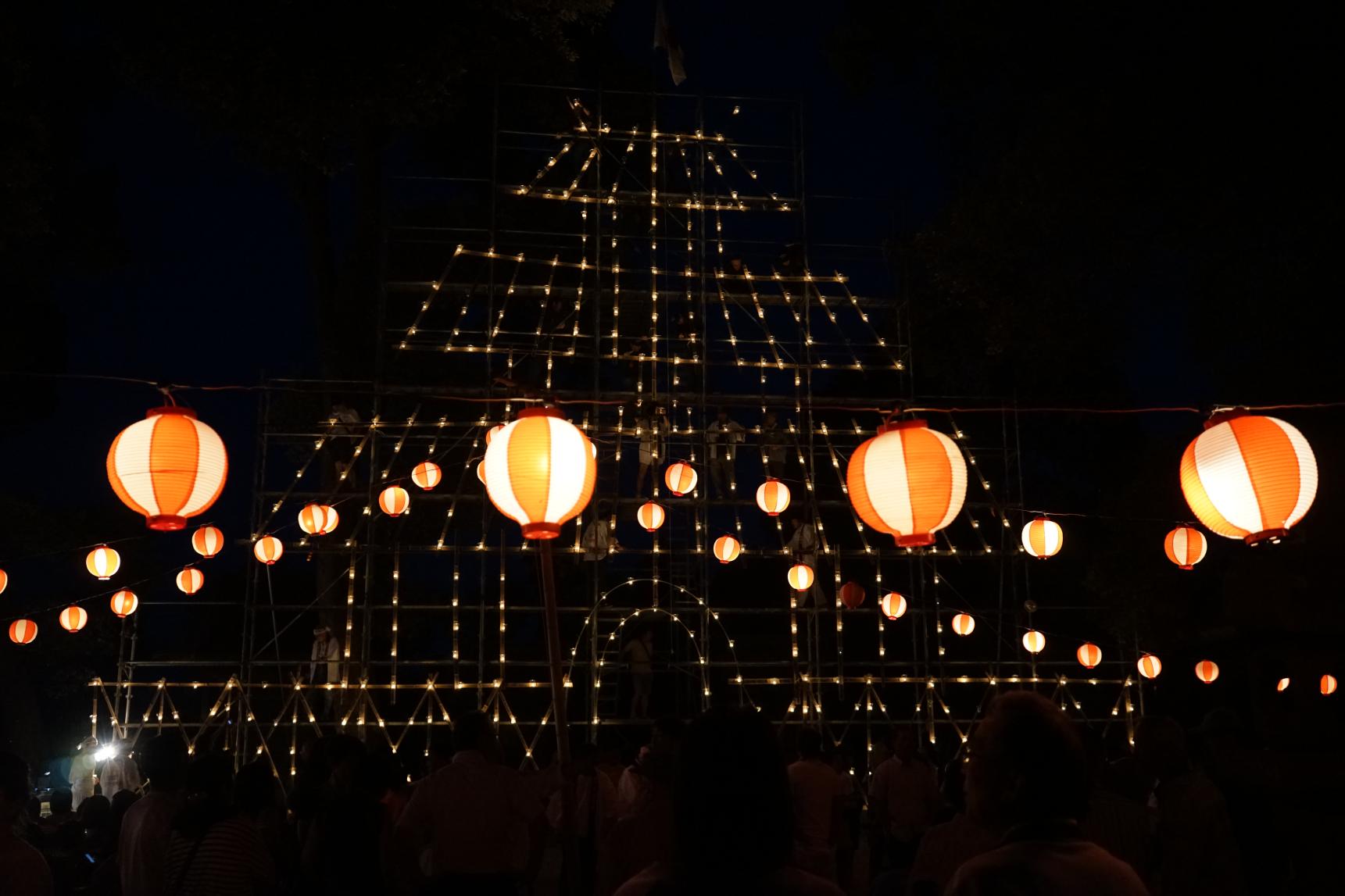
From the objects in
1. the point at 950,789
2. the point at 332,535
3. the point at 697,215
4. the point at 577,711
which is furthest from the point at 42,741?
the point at 950,789

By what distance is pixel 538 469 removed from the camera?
498 centimetres

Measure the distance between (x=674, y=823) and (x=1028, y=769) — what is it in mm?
595

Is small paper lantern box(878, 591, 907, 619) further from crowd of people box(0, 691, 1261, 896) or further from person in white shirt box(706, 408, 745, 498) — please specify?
crowd of people box(0, 691, 1261, 896)

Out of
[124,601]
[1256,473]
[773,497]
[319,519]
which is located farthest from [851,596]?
[1256,473]

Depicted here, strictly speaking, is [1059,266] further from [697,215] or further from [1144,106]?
[697,215]

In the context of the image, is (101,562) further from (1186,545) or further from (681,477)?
(1186,545)

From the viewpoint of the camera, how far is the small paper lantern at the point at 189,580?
1191 centimetres

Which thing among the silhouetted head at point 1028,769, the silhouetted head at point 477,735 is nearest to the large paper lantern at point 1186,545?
the silhouetted head at point 477,735

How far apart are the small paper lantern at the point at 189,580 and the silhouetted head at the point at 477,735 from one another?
8631mm

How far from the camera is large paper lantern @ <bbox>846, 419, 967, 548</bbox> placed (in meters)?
5.59

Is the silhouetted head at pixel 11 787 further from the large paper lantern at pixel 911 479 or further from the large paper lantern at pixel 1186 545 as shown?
the large paper lantern at pixel 1186 545

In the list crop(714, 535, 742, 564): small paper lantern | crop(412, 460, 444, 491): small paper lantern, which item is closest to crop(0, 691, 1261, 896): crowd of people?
crop(412, 460, 444, 491): small paper lantern

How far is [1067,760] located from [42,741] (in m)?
16.5

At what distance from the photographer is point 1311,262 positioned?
6.56 m
